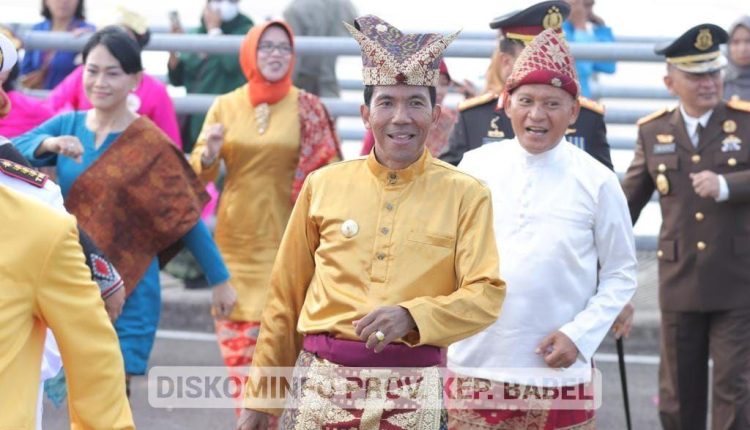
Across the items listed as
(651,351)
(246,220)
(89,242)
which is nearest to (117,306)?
(89,242)

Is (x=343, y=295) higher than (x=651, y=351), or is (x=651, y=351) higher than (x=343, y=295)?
(x=343, y=295)

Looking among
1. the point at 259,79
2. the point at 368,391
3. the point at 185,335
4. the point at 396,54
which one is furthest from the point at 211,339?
the point at 396,54

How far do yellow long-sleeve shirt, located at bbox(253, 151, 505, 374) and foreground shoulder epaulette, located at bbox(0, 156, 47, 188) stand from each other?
782 millimetres

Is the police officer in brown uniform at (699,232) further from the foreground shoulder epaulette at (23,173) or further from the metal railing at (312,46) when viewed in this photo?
the foreground shoulder epaulette at (23,173)

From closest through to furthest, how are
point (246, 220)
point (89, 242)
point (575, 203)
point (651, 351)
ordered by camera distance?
1. point (89, 242)
2. point (575, 203)
3. point (246, 220)
4. point (651, 351)

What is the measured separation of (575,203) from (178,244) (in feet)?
6.85

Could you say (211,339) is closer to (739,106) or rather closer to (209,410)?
(209,410)

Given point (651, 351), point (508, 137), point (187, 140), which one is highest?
point (508, 137)

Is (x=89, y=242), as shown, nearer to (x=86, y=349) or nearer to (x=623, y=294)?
(x=86, y=349)

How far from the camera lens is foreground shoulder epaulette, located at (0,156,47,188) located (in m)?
4.35

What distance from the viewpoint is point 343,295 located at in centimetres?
461

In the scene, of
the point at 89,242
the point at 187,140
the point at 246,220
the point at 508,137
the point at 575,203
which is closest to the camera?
the point at 89,242

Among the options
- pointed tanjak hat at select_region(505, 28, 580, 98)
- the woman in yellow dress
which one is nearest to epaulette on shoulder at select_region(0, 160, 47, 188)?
pointed tanjak hat at select_region(505, 28, 580, 98)

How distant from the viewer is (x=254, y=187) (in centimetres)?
782
